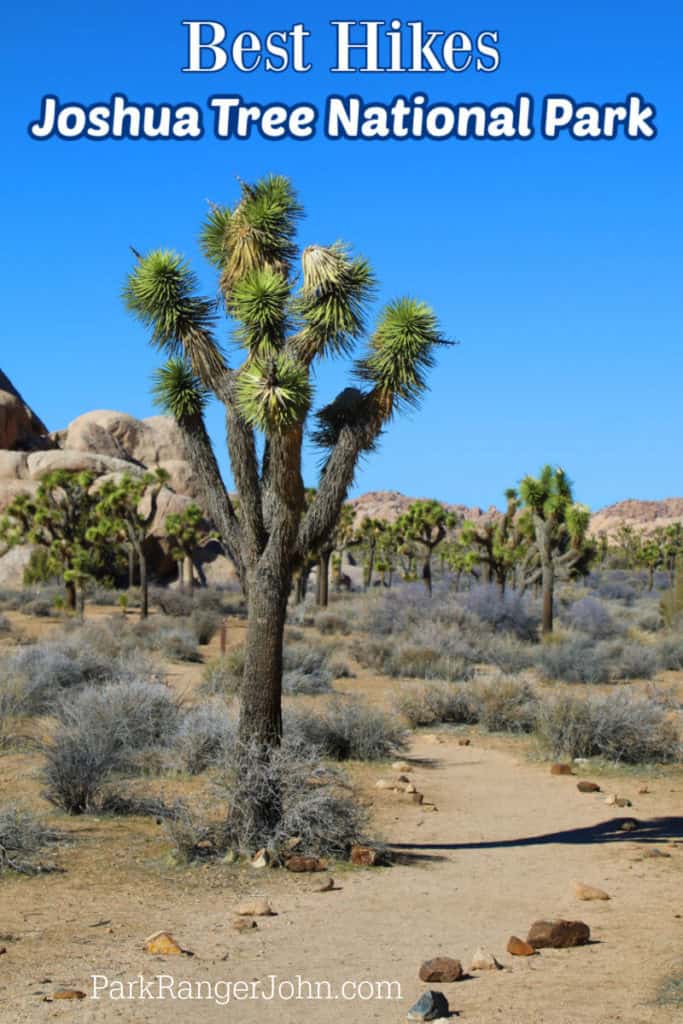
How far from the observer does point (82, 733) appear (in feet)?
38.0

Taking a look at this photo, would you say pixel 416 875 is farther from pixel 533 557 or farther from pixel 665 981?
pixel 533 557

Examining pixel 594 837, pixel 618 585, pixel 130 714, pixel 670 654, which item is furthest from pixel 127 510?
pixel 594 837

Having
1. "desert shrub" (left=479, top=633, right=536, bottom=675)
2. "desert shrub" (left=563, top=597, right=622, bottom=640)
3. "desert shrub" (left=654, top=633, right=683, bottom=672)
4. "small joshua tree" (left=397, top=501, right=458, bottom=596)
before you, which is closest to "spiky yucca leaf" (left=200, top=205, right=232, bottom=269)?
"desert shrub" (left=479, top=633, right=536, bottom=675)

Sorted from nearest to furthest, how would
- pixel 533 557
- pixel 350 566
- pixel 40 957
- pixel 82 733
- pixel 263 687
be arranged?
1. pixel 40 957
2. pixel 263 687
3. pixel 82 733
4. pixel 533 557
5. pixel 350 566

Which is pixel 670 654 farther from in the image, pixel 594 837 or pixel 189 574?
pixel 189 574

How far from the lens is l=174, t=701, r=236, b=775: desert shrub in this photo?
12.8 m

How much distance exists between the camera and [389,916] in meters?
8.27

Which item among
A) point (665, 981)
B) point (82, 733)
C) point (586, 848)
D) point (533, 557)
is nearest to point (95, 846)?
point (82, 733)

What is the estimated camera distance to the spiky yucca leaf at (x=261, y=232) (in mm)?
10758

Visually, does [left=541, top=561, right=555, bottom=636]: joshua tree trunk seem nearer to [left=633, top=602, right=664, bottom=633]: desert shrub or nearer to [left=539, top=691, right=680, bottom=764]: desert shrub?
[left=633, top=602, right=664, bottom=633]: desert shrub

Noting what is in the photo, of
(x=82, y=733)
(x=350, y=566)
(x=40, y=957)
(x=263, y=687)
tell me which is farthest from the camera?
(x=350, y=566)

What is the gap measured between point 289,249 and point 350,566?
64327mm

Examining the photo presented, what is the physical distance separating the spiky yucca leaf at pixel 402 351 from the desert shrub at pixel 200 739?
168 inches

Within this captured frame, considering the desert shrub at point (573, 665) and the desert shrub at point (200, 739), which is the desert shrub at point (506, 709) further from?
the desert shrub at point (200, 739)
